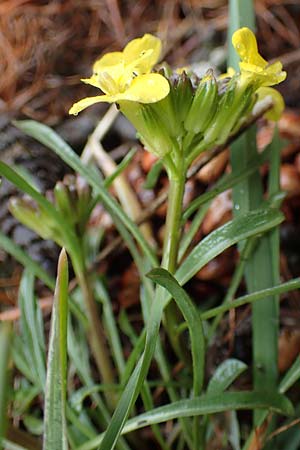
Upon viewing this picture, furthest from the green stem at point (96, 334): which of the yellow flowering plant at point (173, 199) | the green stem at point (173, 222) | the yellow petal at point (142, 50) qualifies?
the yellow petal at point (142, 50)

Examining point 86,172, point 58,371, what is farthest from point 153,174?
point 58,371

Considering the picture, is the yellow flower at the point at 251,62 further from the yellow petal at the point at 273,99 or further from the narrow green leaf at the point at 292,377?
the narrow green leaf at the point at 292,377

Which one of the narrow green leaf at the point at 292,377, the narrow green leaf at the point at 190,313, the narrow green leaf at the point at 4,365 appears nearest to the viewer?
the narrow green leaf at the point at 4,365

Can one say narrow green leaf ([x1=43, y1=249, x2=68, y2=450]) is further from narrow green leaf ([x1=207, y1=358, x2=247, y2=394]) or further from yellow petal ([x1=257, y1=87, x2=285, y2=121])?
yellow petal ([x1=257, y1=87, x2=285, y2=121])

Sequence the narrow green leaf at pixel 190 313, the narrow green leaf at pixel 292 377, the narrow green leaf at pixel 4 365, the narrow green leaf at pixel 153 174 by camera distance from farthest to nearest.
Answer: the narrow green leaf at pixel 153 174 → the narrow green leaf at pixel 292 377 → the narrow green leaf at pixel 190 313 → the narrow green leaf at pixel 4 365

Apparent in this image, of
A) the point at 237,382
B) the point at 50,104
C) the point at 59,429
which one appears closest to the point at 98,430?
the point at 237,382

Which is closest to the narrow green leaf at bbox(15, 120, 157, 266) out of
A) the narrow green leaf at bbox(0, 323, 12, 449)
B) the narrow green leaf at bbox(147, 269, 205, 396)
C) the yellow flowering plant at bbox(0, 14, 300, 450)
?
the yellow flowering plant at bbox(0, 14, 300, 450)

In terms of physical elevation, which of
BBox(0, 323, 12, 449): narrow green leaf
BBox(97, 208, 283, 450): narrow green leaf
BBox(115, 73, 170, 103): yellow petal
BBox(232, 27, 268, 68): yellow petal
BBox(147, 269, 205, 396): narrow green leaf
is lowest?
BBox(0, 323, 12, 449): narrow green leaf
